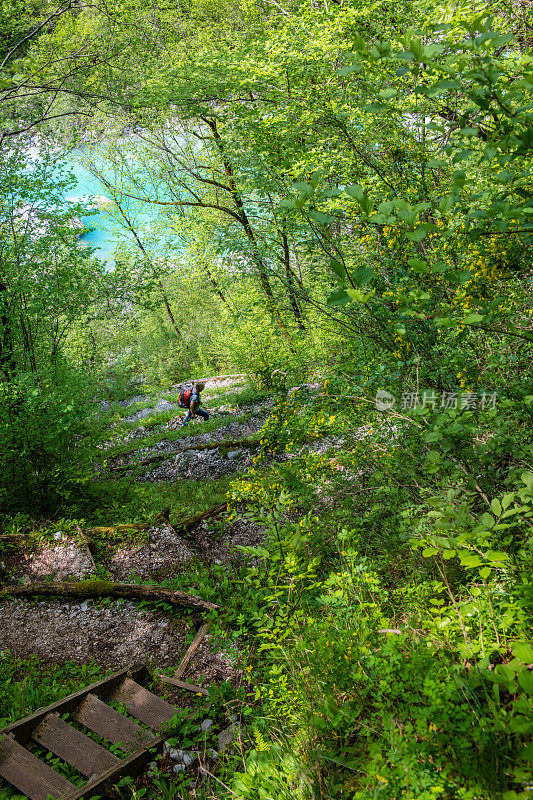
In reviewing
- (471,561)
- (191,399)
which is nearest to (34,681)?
(471,561)

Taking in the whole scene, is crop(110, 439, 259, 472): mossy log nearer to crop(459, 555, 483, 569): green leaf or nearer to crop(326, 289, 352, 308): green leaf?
crop(459, 555, 483, 569): green leaf

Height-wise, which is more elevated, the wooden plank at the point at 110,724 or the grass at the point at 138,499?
the grass at the point at 138,499

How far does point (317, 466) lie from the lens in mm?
5316

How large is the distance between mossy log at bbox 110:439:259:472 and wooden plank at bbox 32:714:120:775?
307 inches

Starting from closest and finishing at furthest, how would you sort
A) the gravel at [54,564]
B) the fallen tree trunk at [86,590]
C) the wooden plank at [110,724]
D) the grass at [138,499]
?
1. the wooden plank at [110,724]
2. the fallen tree trunk at [86,590]
3. the gravel at [54,564]
4. the grass at [138,499]

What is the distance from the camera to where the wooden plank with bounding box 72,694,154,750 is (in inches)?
149

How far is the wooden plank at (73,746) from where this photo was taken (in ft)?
11.7

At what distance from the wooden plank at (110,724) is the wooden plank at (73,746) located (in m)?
0.14

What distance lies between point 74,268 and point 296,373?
540 cm

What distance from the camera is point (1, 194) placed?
8000 mm

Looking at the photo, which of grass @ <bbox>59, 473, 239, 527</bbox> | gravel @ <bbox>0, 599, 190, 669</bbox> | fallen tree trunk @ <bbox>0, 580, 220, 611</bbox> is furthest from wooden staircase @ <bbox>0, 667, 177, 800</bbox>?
grass @ <bbox>59, 473, 239, 527</bbox>

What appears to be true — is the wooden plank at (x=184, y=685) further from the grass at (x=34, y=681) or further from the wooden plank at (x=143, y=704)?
the grass at (x=34, y=681)

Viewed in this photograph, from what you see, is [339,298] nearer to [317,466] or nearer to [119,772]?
[317,466]

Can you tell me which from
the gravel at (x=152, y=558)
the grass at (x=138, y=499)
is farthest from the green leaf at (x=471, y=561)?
the grass at (x=138, y=499)
